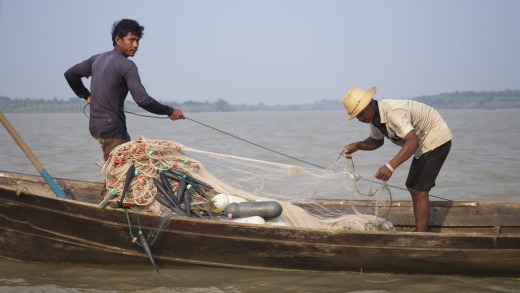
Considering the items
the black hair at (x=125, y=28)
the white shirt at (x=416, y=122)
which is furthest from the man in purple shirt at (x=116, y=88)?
the white shirt at (x=416, y=122)

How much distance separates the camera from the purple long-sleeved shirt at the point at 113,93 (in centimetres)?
563

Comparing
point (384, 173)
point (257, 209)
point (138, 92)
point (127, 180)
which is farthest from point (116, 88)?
point (384, 173)

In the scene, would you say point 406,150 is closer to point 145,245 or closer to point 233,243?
point 233,243

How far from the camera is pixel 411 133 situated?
4965mm

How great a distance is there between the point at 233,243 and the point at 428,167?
1.76m

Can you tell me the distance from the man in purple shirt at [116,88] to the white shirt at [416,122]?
1.94 m

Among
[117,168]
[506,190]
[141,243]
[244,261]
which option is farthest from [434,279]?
[506,190]

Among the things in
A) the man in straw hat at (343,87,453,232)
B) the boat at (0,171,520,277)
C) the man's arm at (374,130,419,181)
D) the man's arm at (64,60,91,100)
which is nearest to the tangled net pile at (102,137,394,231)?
the boat at (0,171,520,277)

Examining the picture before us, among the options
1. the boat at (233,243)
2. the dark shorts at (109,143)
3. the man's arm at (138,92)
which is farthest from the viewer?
the dark shorts at (109,143)

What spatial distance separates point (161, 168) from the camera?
5.61 m

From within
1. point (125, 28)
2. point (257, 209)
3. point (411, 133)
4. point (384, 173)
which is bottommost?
point (257, 209)

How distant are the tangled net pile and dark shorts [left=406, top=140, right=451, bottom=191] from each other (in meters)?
0.45

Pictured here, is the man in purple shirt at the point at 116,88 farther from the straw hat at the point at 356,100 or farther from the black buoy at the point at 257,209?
the straw hat at the point at 356,100

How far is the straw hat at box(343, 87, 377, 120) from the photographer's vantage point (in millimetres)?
5047
